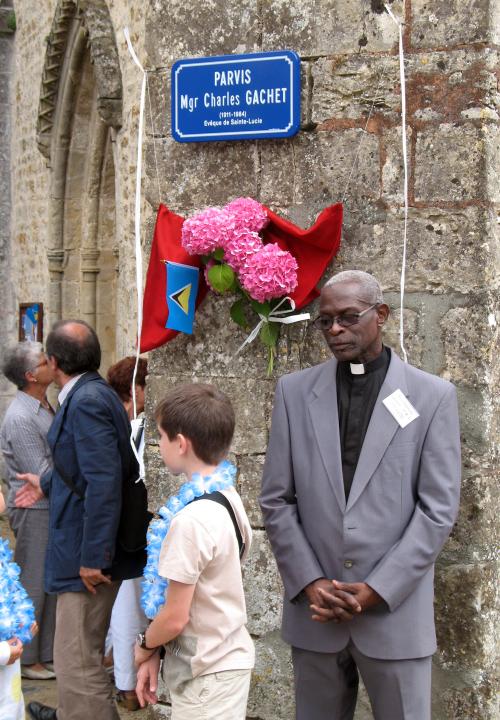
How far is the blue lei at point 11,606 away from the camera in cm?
338

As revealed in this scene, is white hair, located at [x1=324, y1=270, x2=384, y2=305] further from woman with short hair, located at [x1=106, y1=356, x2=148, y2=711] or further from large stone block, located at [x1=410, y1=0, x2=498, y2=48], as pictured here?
woman with short hair, located at [x1=106, y1=356, x2=148, y2=711]

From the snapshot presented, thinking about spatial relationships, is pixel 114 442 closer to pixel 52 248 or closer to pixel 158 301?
pixel 158 301

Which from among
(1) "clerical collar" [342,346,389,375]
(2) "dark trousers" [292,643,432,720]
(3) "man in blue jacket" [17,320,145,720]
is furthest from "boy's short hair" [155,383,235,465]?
(3) "man in blue jacket" [17,320,145,720]

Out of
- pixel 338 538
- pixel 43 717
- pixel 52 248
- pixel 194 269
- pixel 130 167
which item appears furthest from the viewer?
pixel 52 248

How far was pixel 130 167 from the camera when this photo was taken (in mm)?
8328

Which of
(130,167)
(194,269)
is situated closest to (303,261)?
(194,269)

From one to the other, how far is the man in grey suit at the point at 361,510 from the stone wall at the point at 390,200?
578 millimetres

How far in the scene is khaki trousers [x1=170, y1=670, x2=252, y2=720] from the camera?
2904 mm

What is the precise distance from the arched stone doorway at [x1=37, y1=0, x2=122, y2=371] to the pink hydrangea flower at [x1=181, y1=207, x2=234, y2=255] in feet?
19.6

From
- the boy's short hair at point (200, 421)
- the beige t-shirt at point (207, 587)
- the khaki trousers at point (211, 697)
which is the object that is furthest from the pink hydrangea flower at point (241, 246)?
the khaki trousers at point (211, 697)

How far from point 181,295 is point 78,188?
21.5 feet

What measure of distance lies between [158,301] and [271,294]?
1.89ft

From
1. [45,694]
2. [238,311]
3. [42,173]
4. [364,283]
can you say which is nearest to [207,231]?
[238,311]

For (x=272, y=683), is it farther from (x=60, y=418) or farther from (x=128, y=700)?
(x=60, y=418)
